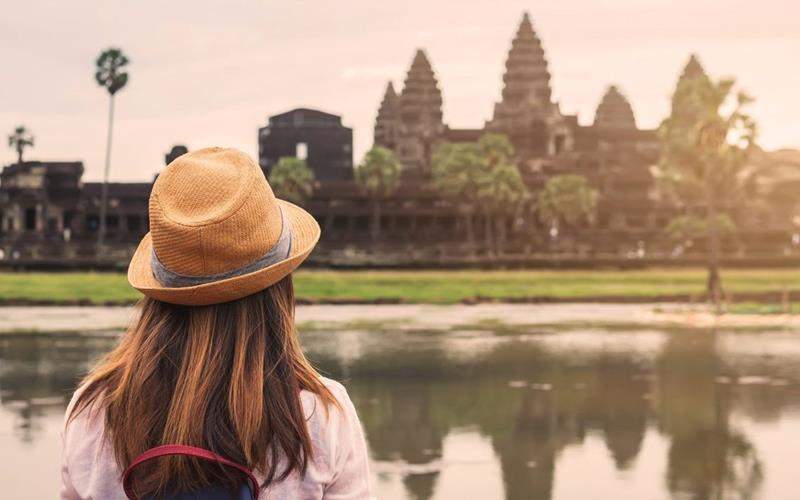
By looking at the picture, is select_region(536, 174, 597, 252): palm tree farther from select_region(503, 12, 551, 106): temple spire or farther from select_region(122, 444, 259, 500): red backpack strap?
select_region(122, 444, 259, 500): red backpack strap

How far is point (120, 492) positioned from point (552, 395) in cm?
1220

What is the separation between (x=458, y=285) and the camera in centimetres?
4803

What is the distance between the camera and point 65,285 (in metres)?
46.6

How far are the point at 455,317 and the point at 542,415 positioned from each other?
18.1 metres

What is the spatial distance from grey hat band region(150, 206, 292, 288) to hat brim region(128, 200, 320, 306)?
17mm

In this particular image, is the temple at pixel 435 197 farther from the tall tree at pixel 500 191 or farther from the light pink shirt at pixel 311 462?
the light pink shirt at pixel 311 462

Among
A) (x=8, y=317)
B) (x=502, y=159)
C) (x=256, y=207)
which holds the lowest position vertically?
(x=8, y=317)

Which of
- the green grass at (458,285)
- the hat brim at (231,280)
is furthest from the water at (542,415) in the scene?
the green grass at (458,285)

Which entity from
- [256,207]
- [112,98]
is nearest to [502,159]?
[112,98]

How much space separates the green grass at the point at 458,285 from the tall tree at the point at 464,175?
2122cm

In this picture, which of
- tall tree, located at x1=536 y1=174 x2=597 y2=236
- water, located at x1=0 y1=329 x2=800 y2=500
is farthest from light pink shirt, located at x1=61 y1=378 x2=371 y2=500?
tall tree, located at x1=536 y1=174 x2=597 y2=236

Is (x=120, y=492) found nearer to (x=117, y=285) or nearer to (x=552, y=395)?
(x=552, y=395)

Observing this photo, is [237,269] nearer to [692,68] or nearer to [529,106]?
[529,106]

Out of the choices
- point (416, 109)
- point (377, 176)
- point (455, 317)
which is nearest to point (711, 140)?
point (455, 317)
